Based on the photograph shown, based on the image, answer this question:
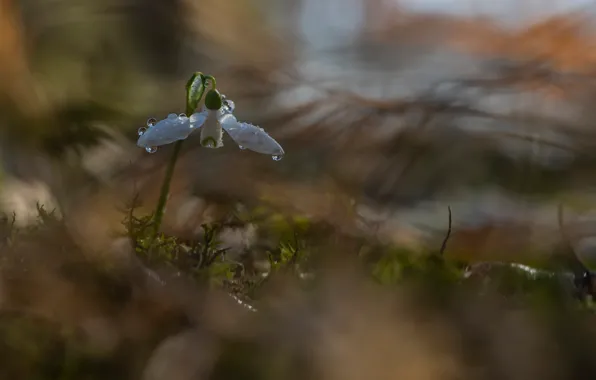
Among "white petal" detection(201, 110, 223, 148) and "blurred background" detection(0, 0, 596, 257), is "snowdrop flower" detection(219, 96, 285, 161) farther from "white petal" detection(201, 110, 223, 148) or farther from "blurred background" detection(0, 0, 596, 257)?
"blurred background" detection(0, 0, 596, 257)

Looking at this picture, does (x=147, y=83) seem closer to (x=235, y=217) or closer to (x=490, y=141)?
(x=235, y=217)

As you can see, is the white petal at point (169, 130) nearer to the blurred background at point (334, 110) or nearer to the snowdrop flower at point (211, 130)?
the snowdrop flower at point (211, 130)

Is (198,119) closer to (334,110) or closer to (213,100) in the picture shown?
(213,100)

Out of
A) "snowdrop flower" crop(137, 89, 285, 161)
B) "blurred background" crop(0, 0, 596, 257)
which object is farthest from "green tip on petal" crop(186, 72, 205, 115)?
"blurred background" crop(0, 0, 596, 257)

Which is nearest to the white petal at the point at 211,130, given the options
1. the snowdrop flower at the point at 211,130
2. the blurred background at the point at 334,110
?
the snowdrop flower at the point at 211,130

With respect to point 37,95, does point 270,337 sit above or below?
above

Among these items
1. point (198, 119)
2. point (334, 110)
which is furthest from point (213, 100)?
point (334, 110)

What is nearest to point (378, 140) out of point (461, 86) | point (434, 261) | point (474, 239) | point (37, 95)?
point (461, 86)
